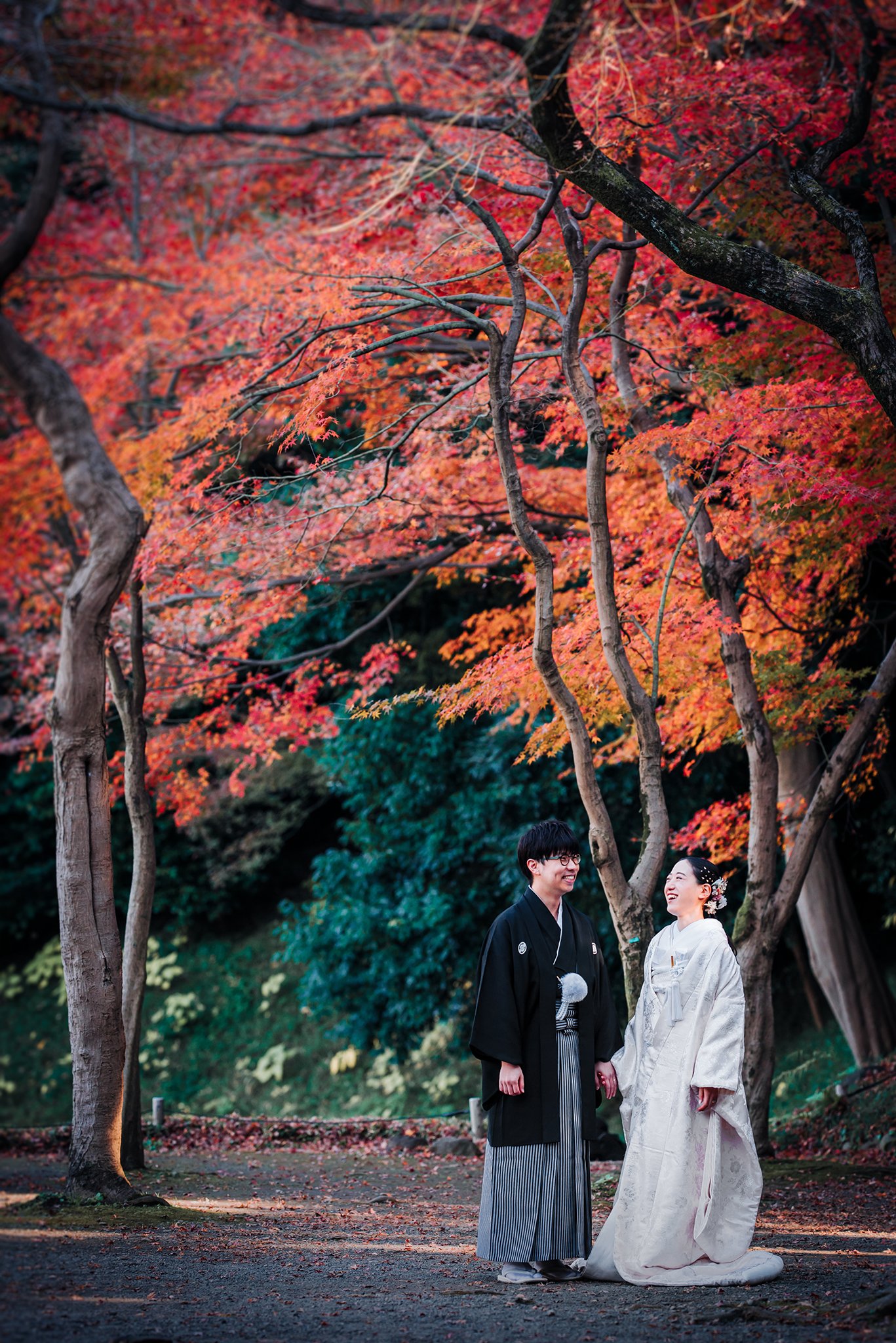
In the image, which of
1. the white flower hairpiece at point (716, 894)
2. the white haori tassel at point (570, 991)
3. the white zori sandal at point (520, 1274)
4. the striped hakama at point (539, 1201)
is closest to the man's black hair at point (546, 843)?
the white haori tassel at point (570, 991)

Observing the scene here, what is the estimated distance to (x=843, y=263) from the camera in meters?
7.05

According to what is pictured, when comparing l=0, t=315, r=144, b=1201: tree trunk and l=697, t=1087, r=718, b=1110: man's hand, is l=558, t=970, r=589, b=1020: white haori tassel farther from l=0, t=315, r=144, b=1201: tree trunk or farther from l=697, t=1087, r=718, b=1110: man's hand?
l=0, t=315, r=144, b=1201: tree trunk

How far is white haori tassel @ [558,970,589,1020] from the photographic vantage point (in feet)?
14.0

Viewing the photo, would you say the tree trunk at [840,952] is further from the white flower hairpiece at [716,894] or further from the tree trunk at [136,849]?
the white flower hairpiece at [716,894]

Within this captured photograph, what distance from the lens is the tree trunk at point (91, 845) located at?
5.26m

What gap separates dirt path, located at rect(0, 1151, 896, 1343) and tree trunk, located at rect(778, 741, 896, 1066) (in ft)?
10.5

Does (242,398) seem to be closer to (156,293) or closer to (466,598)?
(466,598)

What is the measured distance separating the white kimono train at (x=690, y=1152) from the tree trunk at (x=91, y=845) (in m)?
2.48

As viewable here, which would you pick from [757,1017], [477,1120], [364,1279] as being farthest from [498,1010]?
[477,1120]

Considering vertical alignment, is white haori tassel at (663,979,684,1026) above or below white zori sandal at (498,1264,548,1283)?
above

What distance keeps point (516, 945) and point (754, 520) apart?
3983 millimetres

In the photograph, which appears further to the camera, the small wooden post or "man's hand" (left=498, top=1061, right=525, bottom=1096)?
the small wooden post

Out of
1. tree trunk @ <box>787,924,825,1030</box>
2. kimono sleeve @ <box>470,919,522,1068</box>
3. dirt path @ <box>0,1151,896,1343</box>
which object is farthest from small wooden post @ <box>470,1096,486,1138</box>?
kimono sleeve @ <box>470,919,522,1068</box>

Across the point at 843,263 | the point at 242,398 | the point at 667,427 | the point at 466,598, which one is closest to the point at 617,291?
the point at 667,427
